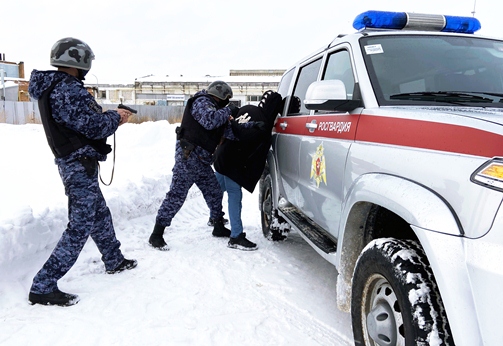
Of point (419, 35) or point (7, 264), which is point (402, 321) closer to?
point (419, 35)

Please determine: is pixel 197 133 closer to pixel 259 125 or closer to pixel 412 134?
pixel 259 125

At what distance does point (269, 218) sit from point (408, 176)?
308cm

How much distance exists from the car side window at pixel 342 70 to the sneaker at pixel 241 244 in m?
2.11

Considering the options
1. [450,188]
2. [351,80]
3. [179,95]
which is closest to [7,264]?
[351,80]

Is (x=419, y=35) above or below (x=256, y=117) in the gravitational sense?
above

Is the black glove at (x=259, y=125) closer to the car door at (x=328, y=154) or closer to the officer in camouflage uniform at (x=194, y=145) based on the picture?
the officer in camouflage uniform at (x=194, y=145)

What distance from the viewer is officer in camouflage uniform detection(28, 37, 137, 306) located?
10.0 ft

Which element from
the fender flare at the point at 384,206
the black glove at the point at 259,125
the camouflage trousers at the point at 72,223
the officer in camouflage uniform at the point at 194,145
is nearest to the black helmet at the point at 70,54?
the camouflage trousers at the point at 72,223

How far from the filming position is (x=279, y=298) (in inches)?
131

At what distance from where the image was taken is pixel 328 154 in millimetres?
2770

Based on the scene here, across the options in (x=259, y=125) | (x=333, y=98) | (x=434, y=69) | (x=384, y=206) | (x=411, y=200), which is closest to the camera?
(x=411, y=200)

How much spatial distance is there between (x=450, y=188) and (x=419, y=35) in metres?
1.70

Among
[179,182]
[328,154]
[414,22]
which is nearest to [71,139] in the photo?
[179,182]

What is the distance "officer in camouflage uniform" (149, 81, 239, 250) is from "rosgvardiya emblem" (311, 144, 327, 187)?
1.48 metres
